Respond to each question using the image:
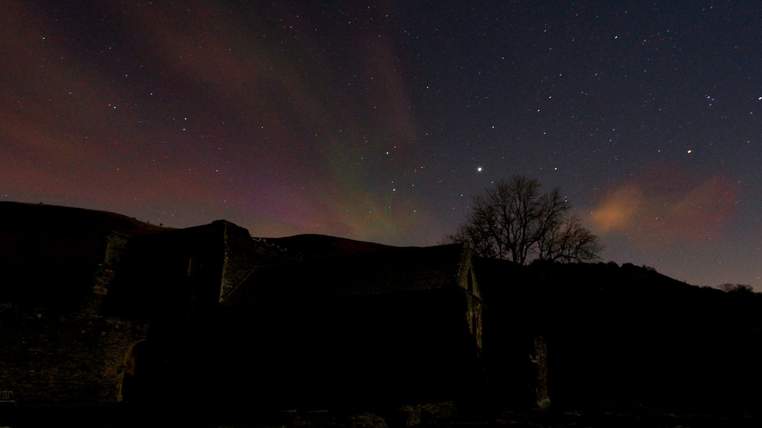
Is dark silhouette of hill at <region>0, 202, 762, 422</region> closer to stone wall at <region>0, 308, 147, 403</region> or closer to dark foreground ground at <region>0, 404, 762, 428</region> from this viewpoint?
stone wall at <region>0, 308, 147, 403</region>

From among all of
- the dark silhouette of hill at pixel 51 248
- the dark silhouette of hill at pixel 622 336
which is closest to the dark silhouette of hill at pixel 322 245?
the dark silhouette of hill at pixel 51 248

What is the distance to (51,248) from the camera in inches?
2281

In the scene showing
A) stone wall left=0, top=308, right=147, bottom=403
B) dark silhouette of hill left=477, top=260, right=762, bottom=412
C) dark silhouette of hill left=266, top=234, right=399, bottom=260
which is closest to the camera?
stone wall left=0, top=308, right=147, bottom=403

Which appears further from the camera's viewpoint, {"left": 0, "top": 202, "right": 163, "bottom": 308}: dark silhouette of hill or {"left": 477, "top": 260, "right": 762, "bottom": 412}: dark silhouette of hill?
{"left": 0, "top": 202, "right": 163, "bottom": 308}: dark silhouette of hill

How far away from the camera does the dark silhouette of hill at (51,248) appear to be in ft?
135

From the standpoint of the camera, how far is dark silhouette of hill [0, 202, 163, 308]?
135 ft

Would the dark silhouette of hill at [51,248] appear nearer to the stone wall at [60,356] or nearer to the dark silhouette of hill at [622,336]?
the stone wall at [60,356]

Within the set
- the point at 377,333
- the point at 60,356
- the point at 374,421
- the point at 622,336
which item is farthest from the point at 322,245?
the point at 374,421

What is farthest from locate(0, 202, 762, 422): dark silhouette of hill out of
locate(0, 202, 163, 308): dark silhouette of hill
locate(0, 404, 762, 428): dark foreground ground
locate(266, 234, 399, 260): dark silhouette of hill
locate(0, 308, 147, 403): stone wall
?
locate(266, 234, 399, 260): dark silhouette of hill

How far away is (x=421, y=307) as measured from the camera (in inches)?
752

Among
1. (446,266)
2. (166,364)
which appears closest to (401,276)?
(446,266)

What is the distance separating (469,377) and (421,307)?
127 inches

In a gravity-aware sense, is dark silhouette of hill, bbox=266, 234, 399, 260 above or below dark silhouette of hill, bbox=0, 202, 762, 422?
above

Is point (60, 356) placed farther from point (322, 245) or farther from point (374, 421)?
point (322, 245)
